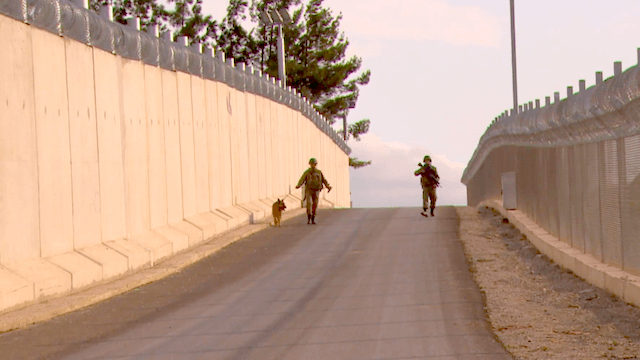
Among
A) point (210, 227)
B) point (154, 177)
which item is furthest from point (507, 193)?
point (154, 177)

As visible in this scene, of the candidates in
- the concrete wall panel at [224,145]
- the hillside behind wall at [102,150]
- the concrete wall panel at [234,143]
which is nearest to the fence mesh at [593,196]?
the hillside behind wall at [102,150]

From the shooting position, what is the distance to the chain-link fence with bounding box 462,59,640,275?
501 inches

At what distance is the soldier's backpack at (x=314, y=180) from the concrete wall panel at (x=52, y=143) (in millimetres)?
12852

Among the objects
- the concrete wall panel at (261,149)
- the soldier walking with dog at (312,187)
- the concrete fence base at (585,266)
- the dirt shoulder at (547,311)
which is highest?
the concrete wall panel at (261,149)

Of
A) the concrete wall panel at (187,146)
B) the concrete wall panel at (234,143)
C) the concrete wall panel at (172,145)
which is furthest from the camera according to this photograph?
the concrete wall panel at (234,143)

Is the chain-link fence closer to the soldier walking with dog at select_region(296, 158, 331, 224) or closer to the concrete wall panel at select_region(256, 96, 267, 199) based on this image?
the soldier walking with dog at select_region(296, 158, 331, 224)

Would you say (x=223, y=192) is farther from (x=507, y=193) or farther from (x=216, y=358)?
(x=216, y=358)

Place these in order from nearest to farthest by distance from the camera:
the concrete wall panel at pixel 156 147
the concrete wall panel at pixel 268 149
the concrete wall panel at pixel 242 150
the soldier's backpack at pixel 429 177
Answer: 1. the concrete wall panel at pixel 156 147
2. the soldier's backpack at pixel 429 177
3. the concrete wall panel at pixel 242 150
4. the concrete wall panel at pixel 268 149

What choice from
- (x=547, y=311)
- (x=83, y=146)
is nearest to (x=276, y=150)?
(x=83, y=146)

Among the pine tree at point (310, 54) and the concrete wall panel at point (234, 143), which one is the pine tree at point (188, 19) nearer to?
the pine tree at point (310, 54)

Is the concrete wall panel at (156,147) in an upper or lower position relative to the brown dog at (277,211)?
upper

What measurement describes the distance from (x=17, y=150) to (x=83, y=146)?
108 inches

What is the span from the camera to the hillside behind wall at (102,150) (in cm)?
1505

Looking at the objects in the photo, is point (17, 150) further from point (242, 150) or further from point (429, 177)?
point (429, 177)
